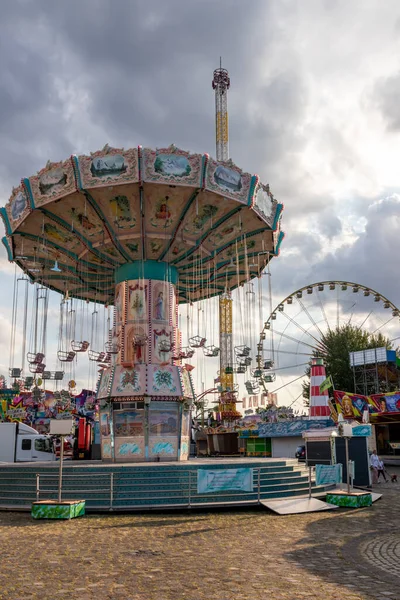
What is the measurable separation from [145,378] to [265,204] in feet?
28.9

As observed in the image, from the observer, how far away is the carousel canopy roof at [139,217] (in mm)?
19859

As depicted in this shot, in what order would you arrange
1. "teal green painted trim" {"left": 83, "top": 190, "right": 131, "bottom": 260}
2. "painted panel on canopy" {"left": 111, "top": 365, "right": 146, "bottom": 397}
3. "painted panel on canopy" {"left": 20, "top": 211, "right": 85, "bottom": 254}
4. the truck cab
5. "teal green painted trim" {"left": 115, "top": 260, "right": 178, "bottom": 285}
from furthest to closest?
1. the truck cab
2. "teal green painted trim" {"left": 115, "top": 260, "right": 178, "bottom": 285}
3. "painted panel on canopy" {"left": 111, "top": 365, "right": 146, "bottom": 397}
4. "painted panel on canopy" {"left": 20, "top": 211, "right": 85, "bottom": 254}
5. "teal green painted trim" {"left": 83, "top": 190, "right": 131, "bottom": 260}

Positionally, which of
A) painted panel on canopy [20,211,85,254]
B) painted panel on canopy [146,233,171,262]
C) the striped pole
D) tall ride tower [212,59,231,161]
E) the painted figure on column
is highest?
tall ride tower [212,59,231,161]

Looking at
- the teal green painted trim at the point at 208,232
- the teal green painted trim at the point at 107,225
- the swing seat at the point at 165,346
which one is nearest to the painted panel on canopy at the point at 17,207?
the teal green painted trim at the point at 107,225

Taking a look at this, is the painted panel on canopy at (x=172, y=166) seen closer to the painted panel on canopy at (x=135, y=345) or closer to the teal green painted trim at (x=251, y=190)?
the teal green painted trim at (x=251, y=190)

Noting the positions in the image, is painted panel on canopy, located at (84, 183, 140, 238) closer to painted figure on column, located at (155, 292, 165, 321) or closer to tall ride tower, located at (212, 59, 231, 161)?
painted figure on column, located at (155, 292, 165, 321)

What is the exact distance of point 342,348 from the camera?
56.6 m

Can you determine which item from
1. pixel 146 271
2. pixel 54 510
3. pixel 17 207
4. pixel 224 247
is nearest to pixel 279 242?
pixel 224 247

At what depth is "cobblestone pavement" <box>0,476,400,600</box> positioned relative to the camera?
7.18 metres

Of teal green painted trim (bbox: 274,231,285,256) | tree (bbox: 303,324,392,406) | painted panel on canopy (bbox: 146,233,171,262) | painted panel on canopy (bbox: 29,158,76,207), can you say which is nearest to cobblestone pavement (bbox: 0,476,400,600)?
painted panel on canopy (bbox: 29,158,76,207)

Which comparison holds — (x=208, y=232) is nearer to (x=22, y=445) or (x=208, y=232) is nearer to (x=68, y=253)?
(x=68, y=253)

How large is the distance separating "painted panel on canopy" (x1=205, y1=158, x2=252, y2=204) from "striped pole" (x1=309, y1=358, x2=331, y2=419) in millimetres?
12470

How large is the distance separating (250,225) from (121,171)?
6537 mm

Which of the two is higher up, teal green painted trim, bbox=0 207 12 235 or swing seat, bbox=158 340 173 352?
teal green painted trim, bbox=0 207 12 235
